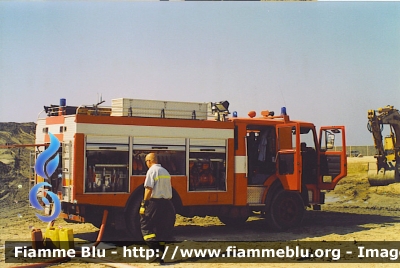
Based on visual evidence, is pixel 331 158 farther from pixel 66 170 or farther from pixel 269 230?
pixel 66 170

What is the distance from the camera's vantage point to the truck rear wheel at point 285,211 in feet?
45.6

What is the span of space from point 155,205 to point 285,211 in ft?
15.9

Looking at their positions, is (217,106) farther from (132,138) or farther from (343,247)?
(343,247)

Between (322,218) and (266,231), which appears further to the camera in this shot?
(322,218)

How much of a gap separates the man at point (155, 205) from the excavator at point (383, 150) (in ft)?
43.5

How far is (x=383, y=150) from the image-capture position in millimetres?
21891

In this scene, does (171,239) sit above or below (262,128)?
Result: below

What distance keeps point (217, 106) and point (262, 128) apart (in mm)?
1415

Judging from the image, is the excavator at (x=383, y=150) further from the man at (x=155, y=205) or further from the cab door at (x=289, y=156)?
the man at (x=155, y=205)

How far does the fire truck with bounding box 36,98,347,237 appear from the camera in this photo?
463 inches

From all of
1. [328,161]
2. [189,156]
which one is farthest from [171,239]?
[328,161]

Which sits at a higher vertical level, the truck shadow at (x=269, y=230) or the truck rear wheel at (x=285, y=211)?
the truck rear wheel at (x=285, y=211)

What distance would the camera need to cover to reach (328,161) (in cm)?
1497

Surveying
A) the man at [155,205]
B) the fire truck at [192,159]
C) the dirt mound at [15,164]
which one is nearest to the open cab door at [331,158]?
the fire truck at [192,159]
